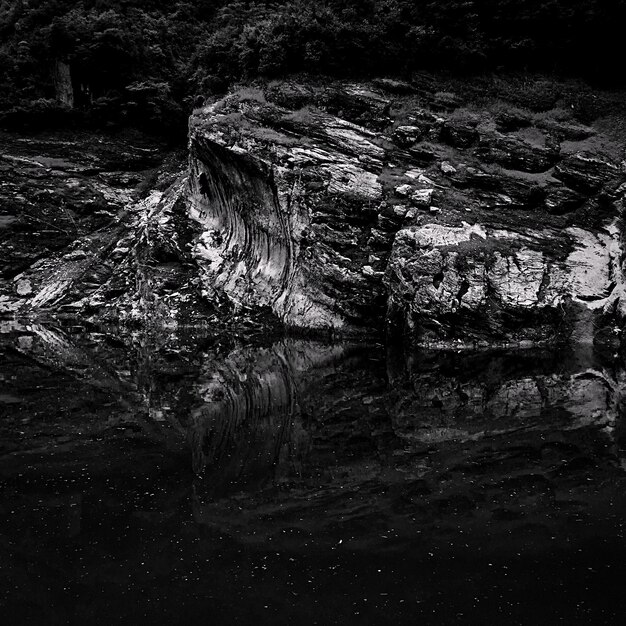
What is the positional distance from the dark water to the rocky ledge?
5603 millimetres

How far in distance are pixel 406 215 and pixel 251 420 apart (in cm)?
1196

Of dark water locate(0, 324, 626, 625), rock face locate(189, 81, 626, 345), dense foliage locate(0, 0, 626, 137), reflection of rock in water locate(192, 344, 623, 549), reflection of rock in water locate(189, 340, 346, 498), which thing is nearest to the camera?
dark water locate(0, 324, 626, 625)

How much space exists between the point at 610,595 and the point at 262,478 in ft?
14.0

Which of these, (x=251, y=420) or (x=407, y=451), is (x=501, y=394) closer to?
(x=407, y=451)

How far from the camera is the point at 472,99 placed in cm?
2420

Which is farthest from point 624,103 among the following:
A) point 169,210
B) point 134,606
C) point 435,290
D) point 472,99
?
point 134,606

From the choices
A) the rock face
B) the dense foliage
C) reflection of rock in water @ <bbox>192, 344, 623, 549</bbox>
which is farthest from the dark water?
the dense foliage

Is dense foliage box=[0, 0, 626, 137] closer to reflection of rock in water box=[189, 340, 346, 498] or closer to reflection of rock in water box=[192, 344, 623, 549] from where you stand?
reflection of rock in water box=[189, 340, 346, 498]

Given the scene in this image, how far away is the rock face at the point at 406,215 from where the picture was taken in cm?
1866

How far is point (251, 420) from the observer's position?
10.8 meters

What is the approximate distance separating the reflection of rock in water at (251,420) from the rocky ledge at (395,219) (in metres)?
3.93

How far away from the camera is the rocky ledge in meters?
18.7

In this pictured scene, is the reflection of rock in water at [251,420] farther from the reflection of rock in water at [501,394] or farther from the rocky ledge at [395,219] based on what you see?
the rocky ledge at [395,219]

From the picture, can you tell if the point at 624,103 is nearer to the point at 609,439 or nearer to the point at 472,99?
the point at 472,99
